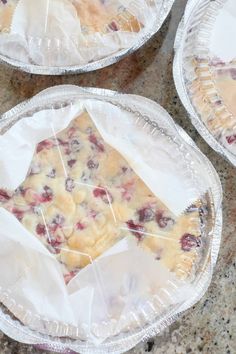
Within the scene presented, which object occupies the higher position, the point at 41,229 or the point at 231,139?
the point at 231,139

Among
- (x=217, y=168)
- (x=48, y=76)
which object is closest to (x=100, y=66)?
(x=48, y=76)

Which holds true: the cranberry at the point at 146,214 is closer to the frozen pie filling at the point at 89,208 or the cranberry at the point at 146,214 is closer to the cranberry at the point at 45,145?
the frozen pie filling at the point at 89,208

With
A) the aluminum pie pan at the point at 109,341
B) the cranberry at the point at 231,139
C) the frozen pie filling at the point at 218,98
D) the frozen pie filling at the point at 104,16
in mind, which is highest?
the frozen pie filling at the point at 104,16

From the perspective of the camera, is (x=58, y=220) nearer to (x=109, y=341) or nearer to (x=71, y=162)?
(x=71, y=162)

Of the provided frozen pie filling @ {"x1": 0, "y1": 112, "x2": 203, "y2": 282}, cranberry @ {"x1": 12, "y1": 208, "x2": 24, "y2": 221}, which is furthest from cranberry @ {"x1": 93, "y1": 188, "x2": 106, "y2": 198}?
cranberry @ {"x1": 12, "y1": 208, "x2": 24, "y2": 221}

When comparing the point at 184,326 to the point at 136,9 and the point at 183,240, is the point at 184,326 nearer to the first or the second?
the point at 183,240

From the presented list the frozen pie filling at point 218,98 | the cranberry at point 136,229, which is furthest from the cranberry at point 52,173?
the frozen pie filling at point 218,98

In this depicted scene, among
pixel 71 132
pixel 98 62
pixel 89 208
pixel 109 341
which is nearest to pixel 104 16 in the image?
pixel 98 62

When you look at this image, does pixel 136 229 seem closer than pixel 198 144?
Yes
